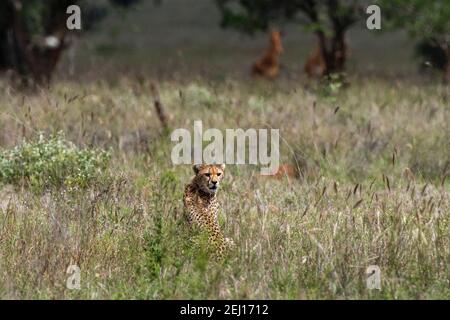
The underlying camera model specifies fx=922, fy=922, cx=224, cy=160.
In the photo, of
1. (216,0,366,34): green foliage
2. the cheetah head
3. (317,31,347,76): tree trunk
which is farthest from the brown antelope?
the cheetah head

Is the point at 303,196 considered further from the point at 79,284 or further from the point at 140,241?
the point at 79,284

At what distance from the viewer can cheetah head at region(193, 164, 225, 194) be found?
24.9 feet

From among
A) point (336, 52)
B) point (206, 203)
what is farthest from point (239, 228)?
point (336, 52)

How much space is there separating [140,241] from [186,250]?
1.51ft

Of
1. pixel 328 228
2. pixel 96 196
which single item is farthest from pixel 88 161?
pixel 328 228

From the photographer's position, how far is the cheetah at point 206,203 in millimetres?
7127

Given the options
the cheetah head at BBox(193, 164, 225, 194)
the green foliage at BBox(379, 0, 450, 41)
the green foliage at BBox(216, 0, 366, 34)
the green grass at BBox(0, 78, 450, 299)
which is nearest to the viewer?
the green grass at BBox(0, 78, 450, 299)

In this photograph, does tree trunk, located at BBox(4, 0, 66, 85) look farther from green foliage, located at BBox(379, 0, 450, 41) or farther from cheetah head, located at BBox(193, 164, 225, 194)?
cheetah head, located at BBox(193, 164, 225, 194)

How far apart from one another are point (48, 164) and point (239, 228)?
2.82 m

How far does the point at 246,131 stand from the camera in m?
11.9

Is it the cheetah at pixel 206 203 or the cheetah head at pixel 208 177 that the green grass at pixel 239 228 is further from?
the cheetah head at pixel 208 177

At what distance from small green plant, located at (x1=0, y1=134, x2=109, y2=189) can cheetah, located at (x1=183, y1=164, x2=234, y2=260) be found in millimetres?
1791

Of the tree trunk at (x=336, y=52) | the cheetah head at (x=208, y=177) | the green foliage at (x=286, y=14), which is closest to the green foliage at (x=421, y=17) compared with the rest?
the green foliage at (x=286, y=14)

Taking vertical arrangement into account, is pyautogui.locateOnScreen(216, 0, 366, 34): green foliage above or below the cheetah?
above
